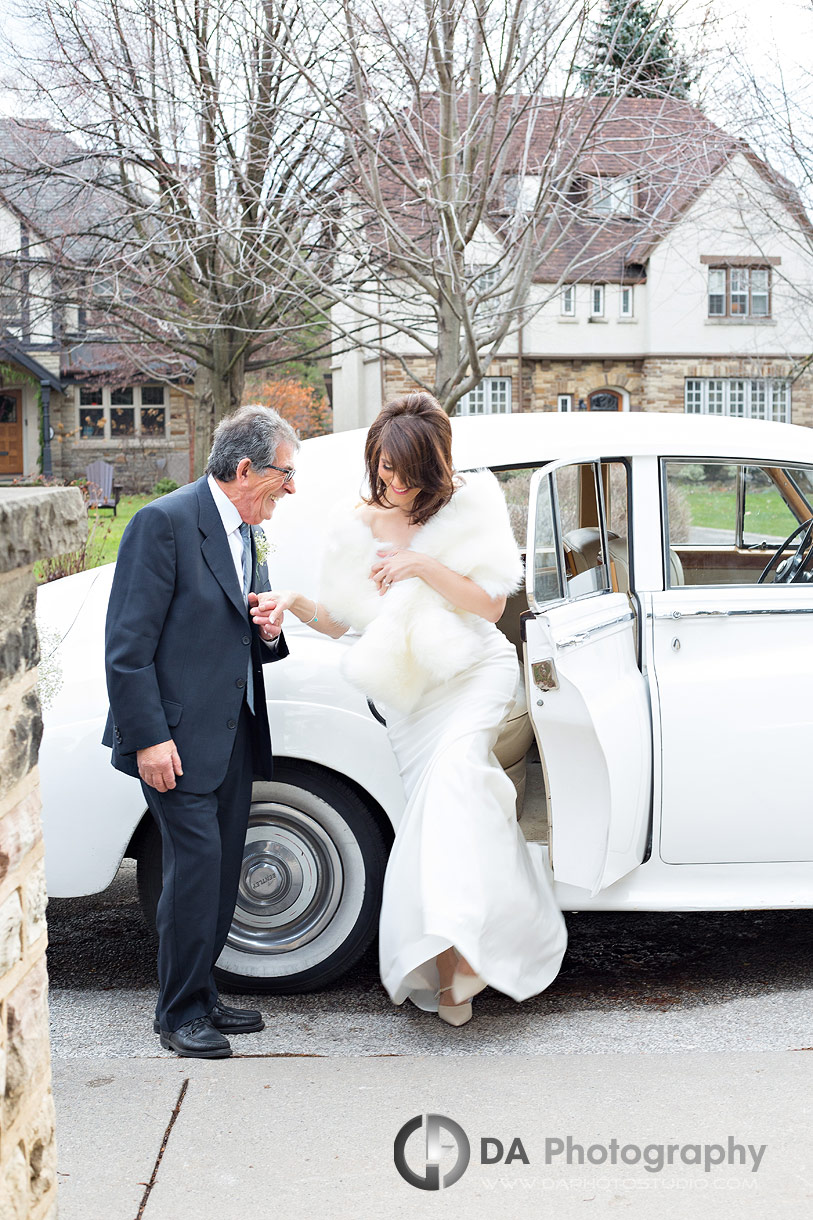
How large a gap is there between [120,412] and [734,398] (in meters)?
19.1

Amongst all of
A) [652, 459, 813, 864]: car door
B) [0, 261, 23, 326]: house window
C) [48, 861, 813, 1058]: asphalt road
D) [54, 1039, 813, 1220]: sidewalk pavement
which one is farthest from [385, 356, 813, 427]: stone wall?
[54, 1039, 813, 1220]: sidewalk pavement

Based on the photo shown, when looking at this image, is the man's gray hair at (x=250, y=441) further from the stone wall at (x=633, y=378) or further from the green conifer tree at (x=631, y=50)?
the stone wall at (x=633, y=378)

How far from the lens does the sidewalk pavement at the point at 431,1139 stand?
280 cm

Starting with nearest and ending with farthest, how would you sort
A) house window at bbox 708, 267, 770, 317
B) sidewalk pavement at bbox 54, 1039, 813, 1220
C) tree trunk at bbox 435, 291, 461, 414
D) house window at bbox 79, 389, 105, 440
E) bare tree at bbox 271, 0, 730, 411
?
sidewalk pavement at bbox 54, 1039, 813, 1220
bare tree at bbox 271, 0, 730, 411
tree trunk at bbox 435, 291, 461, 414
house window at bbox 708, 267, 770, 317
house window at bbox 79, 389, 105, 440

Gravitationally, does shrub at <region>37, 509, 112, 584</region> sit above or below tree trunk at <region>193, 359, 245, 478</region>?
below

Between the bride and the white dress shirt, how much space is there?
0.14 metres

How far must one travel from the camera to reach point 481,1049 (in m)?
3.66

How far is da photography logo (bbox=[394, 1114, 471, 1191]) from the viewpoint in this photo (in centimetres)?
291

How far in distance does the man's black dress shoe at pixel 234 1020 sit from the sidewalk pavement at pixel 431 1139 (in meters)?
0.22

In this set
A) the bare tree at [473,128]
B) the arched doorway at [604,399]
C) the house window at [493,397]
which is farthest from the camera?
the arched doorway at [604,399]

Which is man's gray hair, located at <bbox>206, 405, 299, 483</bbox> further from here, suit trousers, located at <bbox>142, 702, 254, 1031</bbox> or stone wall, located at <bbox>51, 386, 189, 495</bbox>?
stone wall, located at <bbox>51, 386, 189, 495</bbox>

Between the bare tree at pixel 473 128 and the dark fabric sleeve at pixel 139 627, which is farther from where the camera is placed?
the bare tree at pixel 473 128

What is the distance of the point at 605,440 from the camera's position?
4.02m

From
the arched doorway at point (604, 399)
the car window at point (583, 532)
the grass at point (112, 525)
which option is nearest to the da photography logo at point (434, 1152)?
Result: the car window at point (583, 532)
